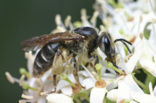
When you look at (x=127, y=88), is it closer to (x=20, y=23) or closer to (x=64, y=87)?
(x=64, y=87)

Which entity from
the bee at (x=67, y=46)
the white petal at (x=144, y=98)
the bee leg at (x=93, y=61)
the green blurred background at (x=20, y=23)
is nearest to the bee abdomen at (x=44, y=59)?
the bee at (x=67, y=46)

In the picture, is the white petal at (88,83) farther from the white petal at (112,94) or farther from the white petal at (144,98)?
the white petal at (144,98)

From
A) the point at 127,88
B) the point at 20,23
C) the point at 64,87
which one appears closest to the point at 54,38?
the point at 64,87

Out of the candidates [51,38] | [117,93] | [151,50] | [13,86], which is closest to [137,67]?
[151,50]

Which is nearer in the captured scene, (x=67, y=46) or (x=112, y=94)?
(x=112, y=94)

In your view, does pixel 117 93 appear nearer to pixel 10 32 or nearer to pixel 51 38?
pixel 51 38

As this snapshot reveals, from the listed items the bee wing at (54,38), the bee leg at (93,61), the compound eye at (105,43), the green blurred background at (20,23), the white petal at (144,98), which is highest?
the green blurred background at (20,23)

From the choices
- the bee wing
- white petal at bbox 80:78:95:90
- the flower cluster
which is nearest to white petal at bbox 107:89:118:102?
the flower cluster
